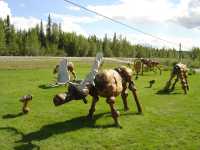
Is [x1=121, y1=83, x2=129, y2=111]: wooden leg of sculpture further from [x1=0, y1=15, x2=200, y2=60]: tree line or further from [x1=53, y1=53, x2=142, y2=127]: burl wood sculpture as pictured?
[x1=0, y1=15, x2=200, y2=60]: tree line

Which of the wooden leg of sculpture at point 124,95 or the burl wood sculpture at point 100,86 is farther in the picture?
the wooden leg of sculpture at point 124,95

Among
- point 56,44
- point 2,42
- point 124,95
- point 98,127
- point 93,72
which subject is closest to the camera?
point 93,72

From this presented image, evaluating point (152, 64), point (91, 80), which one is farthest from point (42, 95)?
point (152, 64)

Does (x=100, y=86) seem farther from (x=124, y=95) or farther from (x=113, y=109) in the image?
(x=124, y=95)

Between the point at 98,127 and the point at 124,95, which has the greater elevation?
the point at 124,95

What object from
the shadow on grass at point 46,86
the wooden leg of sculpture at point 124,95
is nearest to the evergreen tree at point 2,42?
the shadow on grass at point 46,86

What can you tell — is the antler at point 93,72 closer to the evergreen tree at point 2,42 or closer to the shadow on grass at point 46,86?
the shadow on grass at point 46,86

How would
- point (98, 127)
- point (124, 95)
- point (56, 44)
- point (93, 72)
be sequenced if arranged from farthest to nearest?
point (56, 44), point (124, 95), point (98, 127), point (93, 72)

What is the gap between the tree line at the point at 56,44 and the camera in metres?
85.6

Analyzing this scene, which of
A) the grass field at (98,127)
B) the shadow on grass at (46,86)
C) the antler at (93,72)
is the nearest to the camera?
the grass field at (98,127)

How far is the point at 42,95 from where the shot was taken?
66.8 ft

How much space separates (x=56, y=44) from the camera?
101188mm

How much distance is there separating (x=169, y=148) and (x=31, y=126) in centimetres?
506

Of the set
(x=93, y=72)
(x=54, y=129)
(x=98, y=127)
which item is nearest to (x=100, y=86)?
(x=93, y=72)
